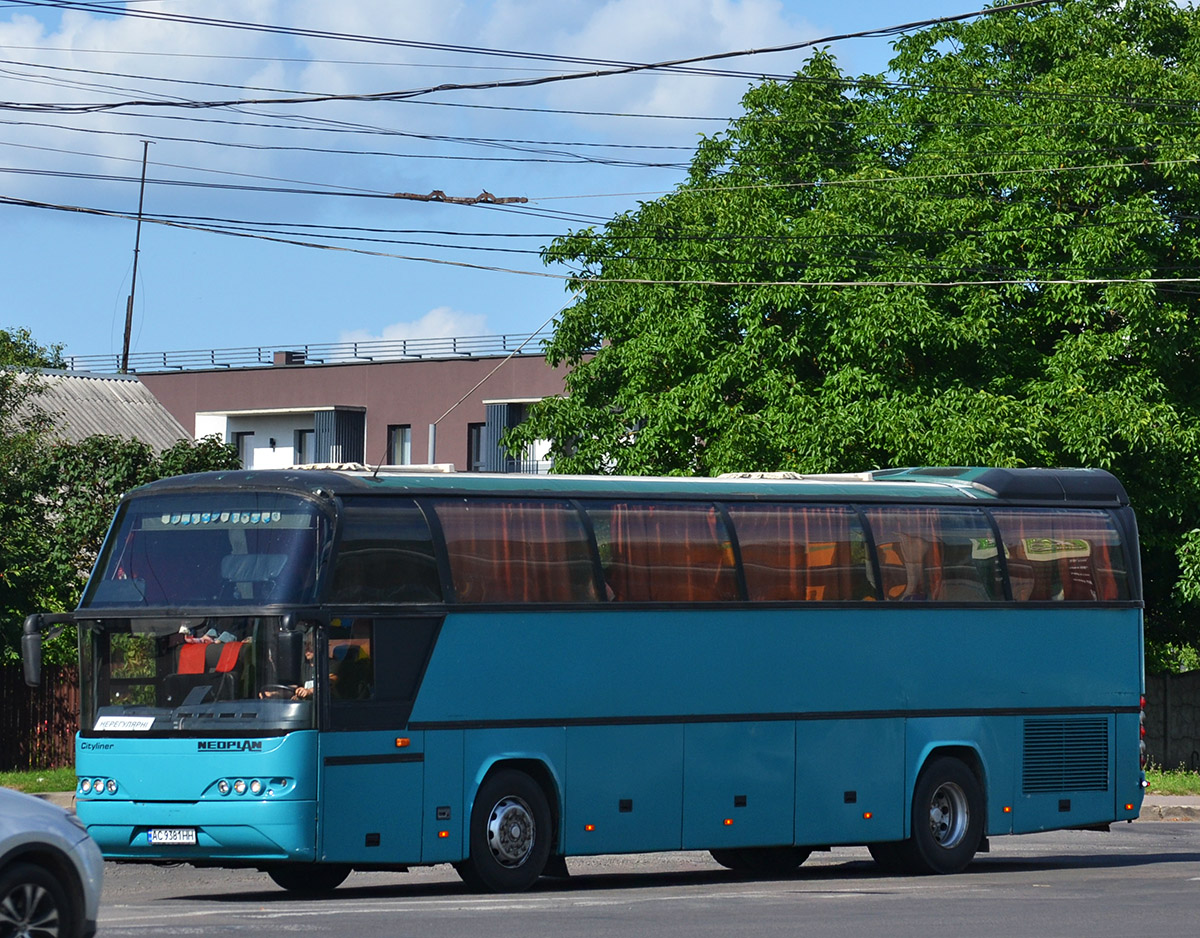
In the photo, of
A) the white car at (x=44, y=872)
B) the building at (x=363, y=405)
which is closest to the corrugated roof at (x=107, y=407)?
the building at (x=363, y=405)

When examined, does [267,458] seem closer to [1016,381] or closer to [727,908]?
[1016,381]

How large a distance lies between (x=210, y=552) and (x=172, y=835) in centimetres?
209

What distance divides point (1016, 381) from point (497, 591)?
1881 cm

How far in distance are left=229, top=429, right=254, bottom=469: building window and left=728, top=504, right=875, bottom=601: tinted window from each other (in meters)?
48.5

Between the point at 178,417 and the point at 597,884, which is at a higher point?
the point at 178,417

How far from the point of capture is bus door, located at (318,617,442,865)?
14.5 m

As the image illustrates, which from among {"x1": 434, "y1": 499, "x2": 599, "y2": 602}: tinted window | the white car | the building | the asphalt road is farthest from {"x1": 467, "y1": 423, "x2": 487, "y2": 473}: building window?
the white car

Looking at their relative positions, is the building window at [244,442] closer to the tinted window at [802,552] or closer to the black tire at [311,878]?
the tinted window at [802,552]

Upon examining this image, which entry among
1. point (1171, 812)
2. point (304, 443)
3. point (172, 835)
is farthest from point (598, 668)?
point (304, 443)

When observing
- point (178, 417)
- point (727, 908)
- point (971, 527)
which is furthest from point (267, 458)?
point (727, 908)

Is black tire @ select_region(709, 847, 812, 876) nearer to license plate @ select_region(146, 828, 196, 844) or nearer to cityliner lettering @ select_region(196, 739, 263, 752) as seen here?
cityliner lettering @ select_region(196, 739, 263, 752)

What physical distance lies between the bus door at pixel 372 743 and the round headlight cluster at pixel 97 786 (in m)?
1.67

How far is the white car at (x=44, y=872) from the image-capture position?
28.6 ft

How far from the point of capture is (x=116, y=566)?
15.5 meters
